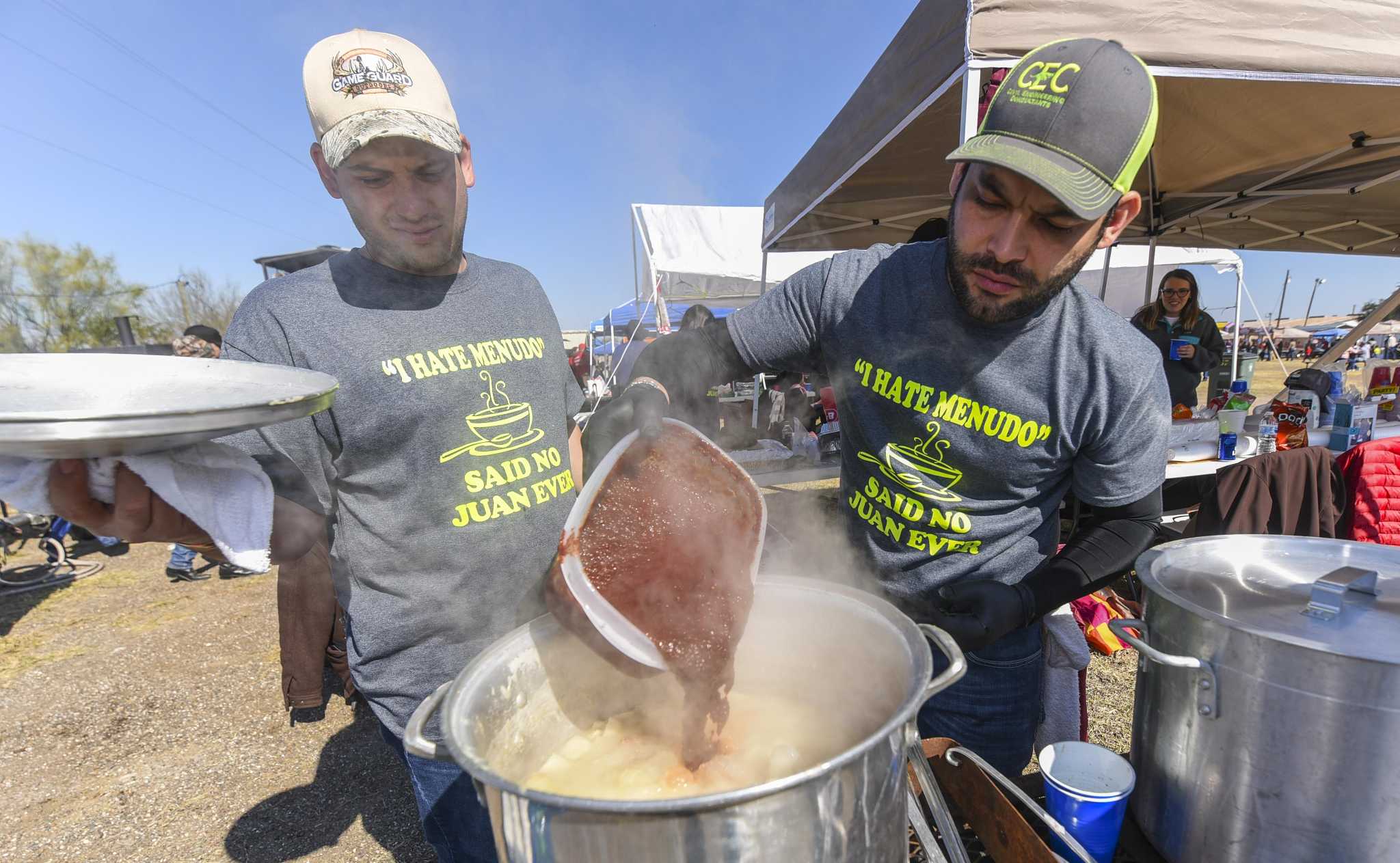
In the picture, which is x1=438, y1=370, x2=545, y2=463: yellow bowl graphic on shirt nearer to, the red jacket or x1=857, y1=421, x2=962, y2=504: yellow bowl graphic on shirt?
x1=857, y1=421, x2=962, y2=504: yellow bowl graphic on shirt

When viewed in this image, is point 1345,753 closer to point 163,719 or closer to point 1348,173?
point 163,719

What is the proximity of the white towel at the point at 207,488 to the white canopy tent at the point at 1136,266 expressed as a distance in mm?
10945

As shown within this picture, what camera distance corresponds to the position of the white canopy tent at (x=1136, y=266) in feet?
32.7

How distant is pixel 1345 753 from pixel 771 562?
47.0 inches

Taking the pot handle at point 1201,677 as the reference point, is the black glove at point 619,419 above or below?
above

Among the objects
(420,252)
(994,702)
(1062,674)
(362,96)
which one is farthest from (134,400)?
(1062,674)

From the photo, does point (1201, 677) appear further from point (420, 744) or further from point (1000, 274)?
point (420, 744)

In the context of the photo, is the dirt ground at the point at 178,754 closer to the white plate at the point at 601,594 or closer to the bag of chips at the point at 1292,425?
the white plate at the point at 601,594

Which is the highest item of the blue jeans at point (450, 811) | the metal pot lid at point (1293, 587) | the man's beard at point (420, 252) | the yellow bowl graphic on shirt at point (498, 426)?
the man's beard at point (420, 252)

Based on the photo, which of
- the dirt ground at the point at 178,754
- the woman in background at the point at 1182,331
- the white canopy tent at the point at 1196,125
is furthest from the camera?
the woman in background at the point at 1182,331

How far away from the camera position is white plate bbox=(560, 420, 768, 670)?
42.7 inches

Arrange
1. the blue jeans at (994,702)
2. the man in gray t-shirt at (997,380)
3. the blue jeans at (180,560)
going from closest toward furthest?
the man in gray t-shirt at (997,380)
the blue jeans at (994,702)
the blue jeans at (180,560)

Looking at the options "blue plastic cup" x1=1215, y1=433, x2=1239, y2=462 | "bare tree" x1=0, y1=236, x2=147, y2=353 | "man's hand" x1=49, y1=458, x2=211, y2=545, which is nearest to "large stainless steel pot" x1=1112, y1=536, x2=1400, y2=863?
"man's hand" x1=49, y1=458, x2=211, y2=545

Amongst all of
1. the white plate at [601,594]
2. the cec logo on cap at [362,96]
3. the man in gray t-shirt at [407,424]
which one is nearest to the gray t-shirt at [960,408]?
the white plate at [601,594]
